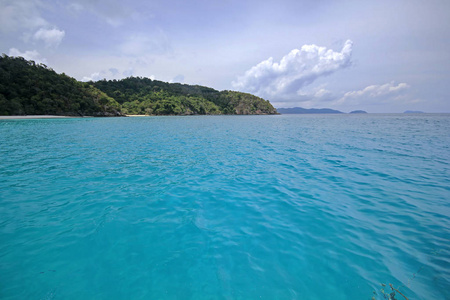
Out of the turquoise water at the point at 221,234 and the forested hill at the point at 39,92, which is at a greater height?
the forested hill at the point at 39,92

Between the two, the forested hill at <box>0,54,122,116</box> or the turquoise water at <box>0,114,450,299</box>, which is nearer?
the turquoise water at <box>0,114,450,299</box>

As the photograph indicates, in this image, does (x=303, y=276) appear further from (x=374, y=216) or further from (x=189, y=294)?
(x=374, y=216)

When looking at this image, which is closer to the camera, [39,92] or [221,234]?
[221,234]

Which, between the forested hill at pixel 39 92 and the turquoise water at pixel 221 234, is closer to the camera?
the turquoise water at pixel 221 234

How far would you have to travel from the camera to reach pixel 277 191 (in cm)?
868

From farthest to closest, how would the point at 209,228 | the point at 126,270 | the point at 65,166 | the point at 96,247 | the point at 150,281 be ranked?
1. the point at 65,166
2. the point at 209,228
3. the point at 96,247
4. the point at 126,270
5. the point at 150,281

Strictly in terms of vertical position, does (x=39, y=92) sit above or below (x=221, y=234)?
above

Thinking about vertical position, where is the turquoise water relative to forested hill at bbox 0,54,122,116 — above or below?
below

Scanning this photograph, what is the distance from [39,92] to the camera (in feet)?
246

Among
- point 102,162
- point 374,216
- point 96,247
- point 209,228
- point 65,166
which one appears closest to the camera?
point 96,247

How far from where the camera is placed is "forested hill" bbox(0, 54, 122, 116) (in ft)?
226

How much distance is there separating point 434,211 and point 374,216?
2477mm

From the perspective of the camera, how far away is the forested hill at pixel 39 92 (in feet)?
226

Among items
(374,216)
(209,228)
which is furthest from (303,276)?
(374,216)
